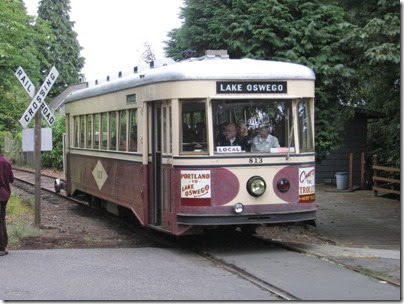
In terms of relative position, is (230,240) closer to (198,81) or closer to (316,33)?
(198,81)

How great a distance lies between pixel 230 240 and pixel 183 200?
6.62ft

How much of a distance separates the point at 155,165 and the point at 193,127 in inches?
46.9

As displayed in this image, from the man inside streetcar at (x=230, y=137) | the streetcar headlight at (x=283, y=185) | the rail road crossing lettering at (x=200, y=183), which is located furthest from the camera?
the streetcar headlight at (x=283, y=185)

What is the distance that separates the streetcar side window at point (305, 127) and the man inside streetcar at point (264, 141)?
46 centimetres

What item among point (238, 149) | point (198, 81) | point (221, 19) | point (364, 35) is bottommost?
point (238, 149)

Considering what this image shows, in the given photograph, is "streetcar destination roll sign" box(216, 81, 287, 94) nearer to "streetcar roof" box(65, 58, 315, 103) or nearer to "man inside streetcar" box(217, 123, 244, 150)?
"streetcar roof" box(65, 58, 315, 103)

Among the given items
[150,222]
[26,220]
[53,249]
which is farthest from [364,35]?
[26,220]

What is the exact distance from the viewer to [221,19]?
1427 centimetres

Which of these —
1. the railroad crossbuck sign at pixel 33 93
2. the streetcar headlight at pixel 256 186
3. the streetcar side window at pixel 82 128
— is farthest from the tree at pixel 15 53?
the streetcar headlight at pixel 256 186

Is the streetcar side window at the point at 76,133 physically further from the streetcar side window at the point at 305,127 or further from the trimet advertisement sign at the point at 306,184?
the trimet advertisement sign at the point at 306,184

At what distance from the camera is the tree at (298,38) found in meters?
13.6

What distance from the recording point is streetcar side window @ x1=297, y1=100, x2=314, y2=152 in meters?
10.3

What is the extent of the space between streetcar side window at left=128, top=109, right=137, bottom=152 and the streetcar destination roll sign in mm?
2107

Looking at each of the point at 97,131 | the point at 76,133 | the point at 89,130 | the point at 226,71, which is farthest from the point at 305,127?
the point at 76,133
